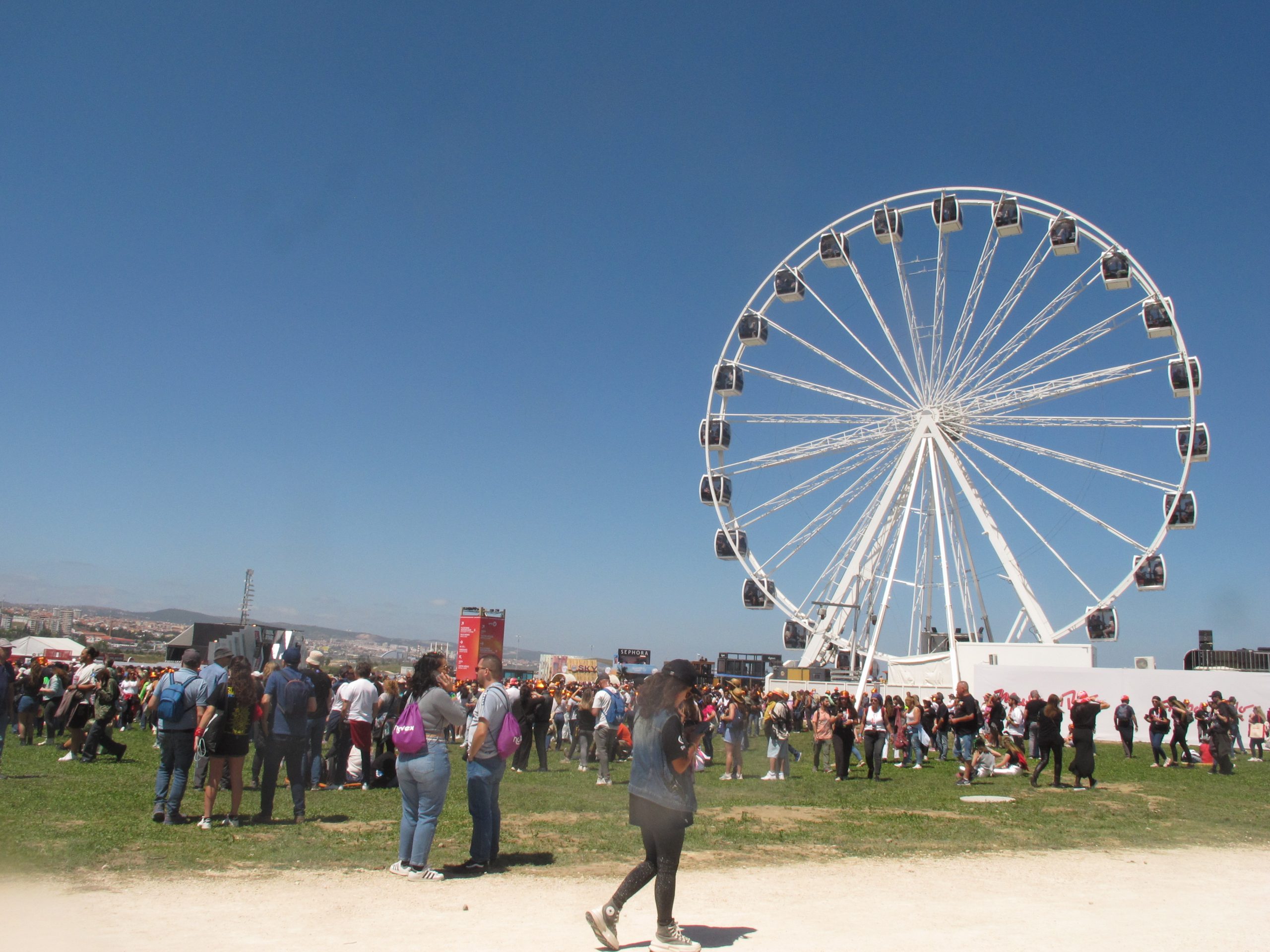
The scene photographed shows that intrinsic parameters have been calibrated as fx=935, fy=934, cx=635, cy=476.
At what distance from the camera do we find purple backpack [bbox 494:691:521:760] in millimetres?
6973

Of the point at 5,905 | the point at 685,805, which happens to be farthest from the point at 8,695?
the point at 685,805

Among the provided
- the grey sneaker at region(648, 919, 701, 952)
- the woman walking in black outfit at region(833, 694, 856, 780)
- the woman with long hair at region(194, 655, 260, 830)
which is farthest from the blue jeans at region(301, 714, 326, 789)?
the woman walking in black outfit at region(833, 694, 856, 780)

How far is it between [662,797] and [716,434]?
28372 mm

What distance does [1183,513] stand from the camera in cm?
2692

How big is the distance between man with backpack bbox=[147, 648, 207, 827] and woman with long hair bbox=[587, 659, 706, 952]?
504 centimetres

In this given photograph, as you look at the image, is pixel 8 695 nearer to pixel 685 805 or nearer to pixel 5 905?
pixel 5 905

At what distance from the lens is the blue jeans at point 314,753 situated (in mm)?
10227

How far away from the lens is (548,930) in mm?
5367

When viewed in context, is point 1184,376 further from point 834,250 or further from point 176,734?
point 176,734

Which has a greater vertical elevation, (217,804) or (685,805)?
(685,805)

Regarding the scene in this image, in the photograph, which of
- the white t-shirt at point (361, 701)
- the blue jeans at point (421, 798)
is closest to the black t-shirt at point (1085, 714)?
the white t-shirt at point (361, 701)

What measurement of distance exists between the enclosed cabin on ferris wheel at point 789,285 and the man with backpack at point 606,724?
2116 cm

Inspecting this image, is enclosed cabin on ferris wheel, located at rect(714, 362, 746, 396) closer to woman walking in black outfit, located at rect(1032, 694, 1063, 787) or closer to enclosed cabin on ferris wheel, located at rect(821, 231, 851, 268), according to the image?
enclosed cabin on ferris wheel, located at rect(821, 231, 851, 268)

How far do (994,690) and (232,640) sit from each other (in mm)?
25418
